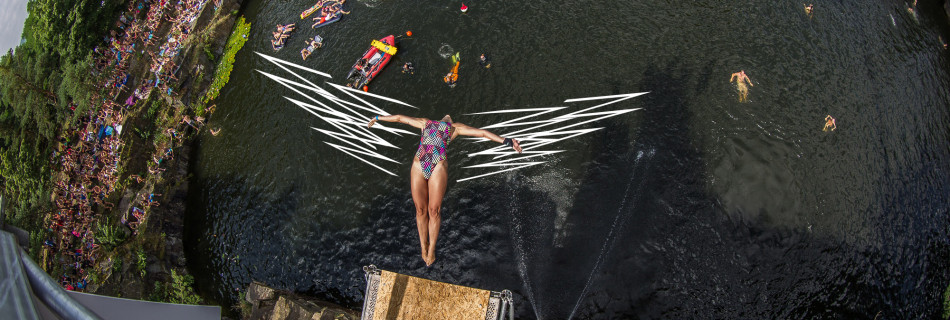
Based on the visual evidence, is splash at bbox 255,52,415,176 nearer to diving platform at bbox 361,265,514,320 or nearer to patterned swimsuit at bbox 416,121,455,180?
patterned swimsuit at bbox 416,121,455,180

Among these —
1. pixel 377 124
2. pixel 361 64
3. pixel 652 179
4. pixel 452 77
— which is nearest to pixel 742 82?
pixel 652 179

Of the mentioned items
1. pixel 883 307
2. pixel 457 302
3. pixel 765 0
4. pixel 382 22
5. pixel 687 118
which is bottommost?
pixel 883 307

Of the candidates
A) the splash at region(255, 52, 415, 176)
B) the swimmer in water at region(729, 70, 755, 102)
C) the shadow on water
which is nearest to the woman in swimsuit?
the splash at region(255, 52, 415, 176)

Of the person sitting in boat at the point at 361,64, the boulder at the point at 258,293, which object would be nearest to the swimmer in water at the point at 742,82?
the person sitting in boat at the point at 361,64

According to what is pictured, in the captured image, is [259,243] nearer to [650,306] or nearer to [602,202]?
[602,202]

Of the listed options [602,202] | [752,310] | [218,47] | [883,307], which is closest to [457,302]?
[602,202]

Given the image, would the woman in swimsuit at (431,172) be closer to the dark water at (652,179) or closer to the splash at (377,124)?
the dark water at (652,179)

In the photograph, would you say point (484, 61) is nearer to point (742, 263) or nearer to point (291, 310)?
point (742, 263)
